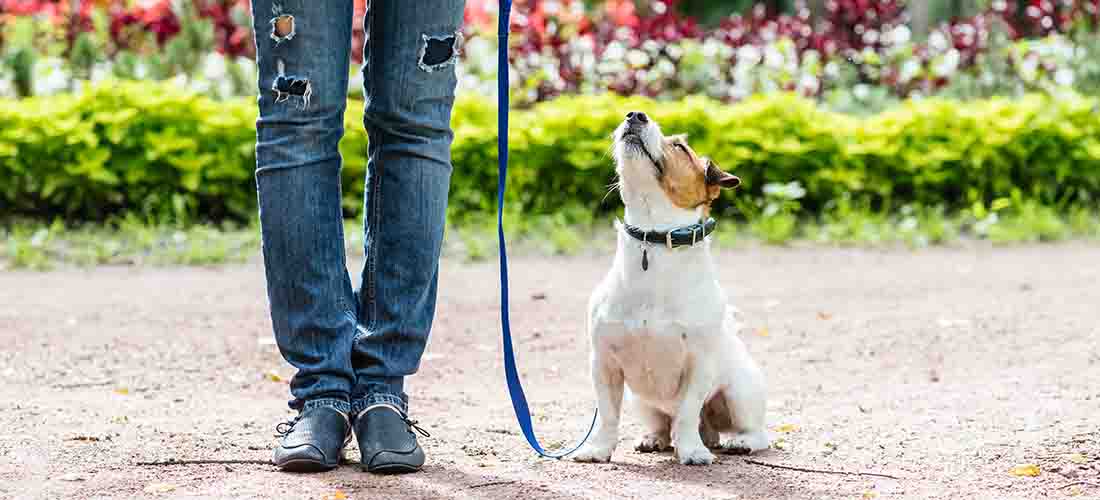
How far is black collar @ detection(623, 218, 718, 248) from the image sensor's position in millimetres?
3314

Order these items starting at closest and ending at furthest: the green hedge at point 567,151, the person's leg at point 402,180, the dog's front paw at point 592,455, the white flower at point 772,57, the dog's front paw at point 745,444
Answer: the person's leg at point 402,180, the dog's front paw at point 592,455, the dog's front paw at point 745,444, the green hedge at point 567,151, the white flower at point 772,57

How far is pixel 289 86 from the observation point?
299 centimetres

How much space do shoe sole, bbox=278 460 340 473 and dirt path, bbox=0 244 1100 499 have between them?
0.03 m

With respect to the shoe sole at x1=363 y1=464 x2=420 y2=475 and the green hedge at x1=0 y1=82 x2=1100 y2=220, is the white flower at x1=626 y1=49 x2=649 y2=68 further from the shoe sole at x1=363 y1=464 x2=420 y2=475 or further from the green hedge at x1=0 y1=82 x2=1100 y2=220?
the shoe sole at x1=363 y1=464 x2=420 y2=475

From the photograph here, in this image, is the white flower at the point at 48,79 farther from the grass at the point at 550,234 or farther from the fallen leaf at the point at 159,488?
the fallen leaf at the point at 159,488

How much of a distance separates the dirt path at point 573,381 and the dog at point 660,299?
16cm

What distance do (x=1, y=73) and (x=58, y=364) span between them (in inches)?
155

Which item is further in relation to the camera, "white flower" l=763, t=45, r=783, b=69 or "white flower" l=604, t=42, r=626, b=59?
"white flower" l=763, t=45, r=783, b=69

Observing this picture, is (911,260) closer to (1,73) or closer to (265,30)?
(265,30)

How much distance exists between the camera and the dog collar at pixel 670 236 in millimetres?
3314

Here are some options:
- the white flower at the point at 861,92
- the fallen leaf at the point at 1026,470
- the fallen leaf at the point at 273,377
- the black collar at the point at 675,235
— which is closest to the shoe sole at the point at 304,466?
the black collar at the point at 675,235

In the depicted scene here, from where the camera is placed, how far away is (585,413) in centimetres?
416

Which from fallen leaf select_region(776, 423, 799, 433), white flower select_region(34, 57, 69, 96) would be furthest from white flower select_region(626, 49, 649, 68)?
fallen leaf select_region(776, 423, 799, 433)

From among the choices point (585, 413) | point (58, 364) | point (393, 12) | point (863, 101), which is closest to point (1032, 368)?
point (585, 413)
